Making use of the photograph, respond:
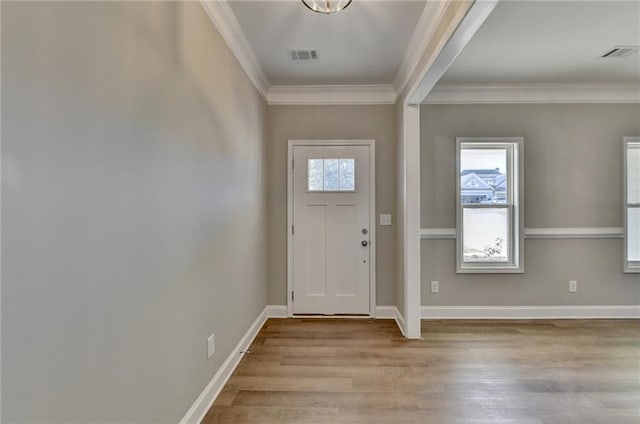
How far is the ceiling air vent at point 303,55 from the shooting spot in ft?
9.55

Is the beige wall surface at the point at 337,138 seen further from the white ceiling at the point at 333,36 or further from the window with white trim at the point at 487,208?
the window with white trim at the point at 487,208

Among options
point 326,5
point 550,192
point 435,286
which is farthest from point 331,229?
point 550,192

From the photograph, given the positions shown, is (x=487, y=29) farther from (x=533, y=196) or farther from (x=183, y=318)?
(x=183, y=318)

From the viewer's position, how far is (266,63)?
3.17 m

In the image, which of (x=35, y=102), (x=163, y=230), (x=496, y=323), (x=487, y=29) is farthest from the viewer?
(x=496, y=323)

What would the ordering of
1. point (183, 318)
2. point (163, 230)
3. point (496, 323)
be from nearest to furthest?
point (163, 230)
point (183, 318)
point (496, 323)

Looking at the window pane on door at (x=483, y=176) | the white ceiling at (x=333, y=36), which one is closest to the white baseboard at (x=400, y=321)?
the window pane on door at (x=483, y=176)

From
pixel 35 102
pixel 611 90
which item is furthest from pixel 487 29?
pixel 35 102

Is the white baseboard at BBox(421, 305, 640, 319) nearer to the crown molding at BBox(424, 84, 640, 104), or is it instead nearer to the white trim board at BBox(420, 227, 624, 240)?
the white trim board at BBox(420, 227, 624, 240)

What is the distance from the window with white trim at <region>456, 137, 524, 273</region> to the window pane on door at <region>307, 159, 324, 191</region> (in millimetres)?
1583

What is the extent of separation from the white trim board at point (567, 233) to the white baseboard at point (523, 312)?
0.82m

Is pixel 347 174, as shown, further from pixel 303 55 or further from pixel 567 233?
pixel 567 233

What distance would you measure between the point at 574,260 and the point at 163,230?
171 inches

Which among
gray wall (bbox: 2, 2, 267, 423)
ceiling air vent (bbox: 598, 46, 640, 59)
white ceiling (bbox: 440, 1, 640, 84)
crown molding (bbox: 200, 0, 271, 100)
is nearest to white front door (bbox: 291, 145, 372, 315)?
crown molding (bbox: 200, 0, 271, 100)
